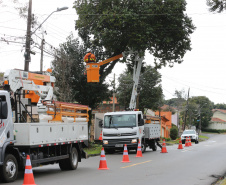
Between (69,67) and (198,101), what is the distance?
371 feet

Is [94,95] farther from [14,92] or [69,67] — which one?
[14,92]

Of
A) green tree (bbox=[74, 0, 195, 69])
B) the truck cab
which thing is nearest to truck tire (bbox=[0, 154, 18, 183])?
the truck cab

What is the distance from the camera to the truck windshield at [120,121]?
2239 cm

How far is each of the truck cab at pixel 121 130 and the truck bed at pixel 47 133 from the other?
7.79 m

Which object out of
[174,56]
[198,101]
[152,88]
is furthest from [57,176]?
[198,101]

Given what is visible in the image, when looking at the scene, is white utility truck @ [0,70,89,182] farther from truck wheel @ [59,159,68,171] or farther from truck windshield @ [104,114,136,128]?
truck windshield @ [104,114,136,128]

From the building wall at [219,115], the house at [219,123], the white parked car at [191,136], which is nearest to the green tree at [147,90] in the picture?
the white parked car at [191,136]

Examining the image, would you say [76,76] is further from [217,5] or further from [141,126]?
[217,5]

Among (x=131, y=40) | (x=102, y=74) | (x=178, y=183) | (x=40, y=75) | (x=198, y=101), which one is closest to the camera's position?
(x=178, y=183)

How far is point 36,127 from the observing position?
1095 cm

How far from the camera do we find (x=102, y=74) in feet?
94.5

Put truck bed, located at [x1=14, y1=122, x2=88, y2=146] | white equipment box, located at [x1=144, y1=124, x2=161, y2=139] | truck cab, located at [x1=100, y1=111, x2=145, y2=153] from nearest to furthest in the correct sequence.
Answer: truck bed, located at [x1=14, y1=122, x2=88, y2=146], truck cab, located at [x1=100, y1=111, x2=145, y2=153], white equipment box, located at [x1=144, y1=124, x2=161, y2=139]

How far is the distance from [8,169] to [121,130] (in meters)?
12.5

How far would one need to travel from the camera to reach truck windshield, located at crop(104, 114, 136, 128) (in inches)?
882
